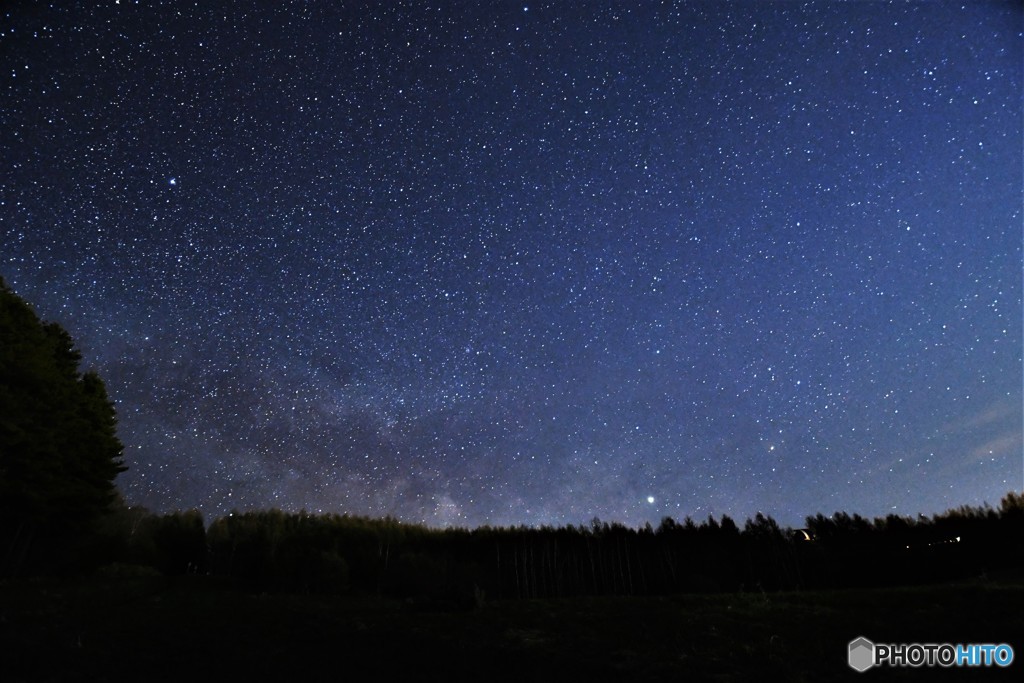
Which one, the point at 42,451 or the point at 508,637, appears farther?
the point at 42,451

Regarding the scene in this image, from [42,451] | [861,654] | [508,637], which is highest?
[42,451]

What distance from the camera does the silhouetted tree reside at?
2191cm

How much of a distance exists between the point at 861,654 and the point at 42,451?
28028 millimetres

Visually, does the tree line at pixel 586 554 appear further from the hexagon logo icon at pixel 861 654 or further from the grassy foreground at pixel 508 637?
the hexagon logo icon at pixel 861 654

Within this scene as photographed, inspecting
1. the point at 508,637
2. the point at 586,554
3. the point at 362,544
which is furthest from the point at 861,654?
the point at 362,544

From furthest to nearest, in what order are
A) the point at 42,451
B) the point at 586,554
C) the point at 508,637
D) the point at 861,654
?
the point at 586,554 → the point at 42,451 → the point at 508,637 → the point at 861,654

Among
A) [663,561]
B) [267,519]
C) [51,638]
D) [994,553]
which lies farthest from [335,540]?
[994,553]

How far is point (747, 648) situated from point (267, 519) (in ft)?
91.0

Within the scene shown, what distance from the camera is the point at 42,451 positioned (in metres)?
22.7

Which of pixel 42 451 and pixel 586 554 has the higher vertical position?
pixel 42 451

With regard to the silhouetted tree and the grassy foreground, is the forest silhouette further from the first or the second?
the grassy foreground

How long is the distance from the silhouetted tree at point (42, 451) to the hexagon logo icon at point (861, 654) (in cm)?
2709

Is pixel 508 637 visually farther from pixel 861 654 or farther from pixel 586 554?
pixel 586 554

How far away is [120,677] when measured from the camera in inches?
335
